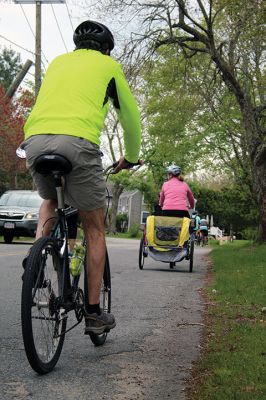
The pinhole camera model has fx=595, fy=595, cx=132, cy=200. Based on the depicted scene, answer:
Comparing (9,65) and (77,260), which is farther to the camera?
(9,65)

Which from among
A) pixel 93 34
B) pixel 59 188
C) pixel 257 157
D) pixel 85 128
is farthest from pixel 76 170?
pixel 257 157

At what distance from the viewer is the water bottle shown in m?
3.69

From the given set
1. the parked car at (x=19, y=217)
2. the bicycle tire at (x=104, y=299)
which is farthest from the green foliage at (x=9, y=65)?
the bicycle tire at (x=104, y=299)

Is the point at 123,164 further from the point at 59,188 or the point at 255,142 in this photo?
the point at 255,142

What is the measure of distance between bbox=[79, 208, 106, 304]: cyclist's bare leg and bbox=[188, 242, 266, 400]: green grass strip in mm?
790

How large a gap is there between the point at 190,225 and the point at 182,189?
2.16 ft

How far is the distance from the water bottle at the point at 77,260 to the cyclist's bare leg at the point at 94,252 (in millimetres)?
63

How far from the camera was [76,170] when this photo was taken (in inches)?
135

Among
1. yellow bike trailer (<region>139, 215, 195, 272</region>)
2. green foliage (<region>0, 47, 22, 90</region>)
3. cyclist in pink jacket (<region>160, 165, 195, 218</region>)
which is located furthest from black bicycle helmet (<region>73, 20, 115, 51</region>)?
green foliage (<region>0, 47, 22, 90</region>)

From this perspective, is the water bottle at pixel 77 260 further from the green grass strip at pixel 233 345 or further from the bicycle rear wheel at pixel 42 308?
the green grass strip at pixel 233 345

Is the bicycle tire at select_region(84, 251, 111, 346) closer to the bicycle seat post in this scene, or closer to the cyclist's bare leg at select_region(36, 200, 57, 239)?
the cyclist's bare leg at select_region(36, 200, 57, 239)

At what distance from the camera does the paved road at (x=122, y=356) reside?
313cm

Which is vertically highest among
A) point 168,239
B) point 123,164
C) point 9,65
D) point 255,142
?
point 9,65

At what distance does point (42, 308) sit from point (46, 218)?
2.02 feet
